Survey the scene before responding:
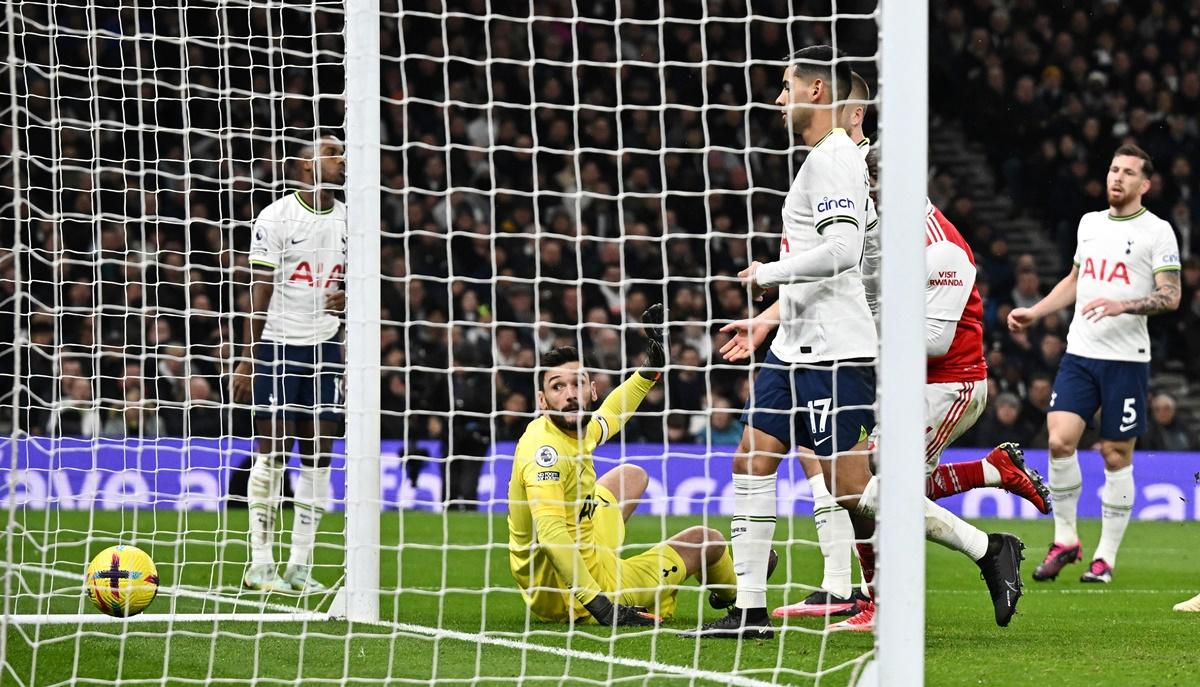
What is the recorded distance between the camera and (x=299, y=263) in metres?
7.39

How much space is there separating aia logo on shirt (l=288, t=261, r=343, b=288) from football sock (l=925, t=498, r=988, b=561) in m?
3.23

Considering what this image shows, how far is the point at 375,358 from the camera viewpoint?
546cm

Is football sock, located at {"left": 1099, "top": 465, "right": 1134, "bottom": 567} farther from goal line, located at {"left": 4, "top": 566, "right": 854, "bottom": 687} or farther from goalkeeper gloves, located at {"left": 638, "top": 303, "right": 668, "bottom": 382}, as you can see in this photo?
goal line, located at {"left": 4, "top": 566, "right": 854, "bottom": 687}

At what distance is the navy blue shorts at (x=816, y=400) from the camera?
16.6 ft

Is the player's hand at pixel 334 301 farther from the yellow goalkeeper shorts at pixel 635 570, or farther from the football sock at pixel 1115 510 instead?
the football sock at pixel 1115 510

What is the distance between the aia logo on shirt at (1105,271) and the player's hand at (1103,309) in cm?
24

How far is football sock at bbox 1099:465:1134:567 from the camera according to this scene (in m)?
7.74

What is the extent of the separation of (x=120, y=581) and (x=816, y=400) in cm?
246

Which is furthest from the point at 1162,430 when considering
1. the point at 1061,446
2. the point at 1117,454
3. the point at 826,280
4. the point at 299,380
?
the point at 826,280

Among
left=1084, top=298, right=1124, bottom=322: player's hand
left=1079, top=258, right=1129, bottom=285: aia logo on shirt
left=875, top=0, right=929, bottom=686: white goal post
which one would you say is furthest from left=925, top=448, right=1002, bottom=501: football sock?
left=875, top=0, right=929, bottom=686: white goal post

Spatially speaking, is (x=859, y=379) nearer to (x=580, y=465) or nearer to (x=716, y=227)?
(x=580, y=465)

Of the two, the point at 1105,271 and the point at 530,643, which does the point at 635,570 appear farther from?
the point at 1105,271

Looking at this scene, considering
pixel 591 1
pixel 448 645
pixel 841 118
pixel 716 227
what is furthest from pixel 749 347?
pixel 591 1

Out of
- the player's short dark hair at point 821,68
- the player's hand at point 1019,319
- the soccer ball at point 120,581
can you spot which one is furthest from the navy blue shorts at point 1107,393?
the soccer ball at point 120,581
